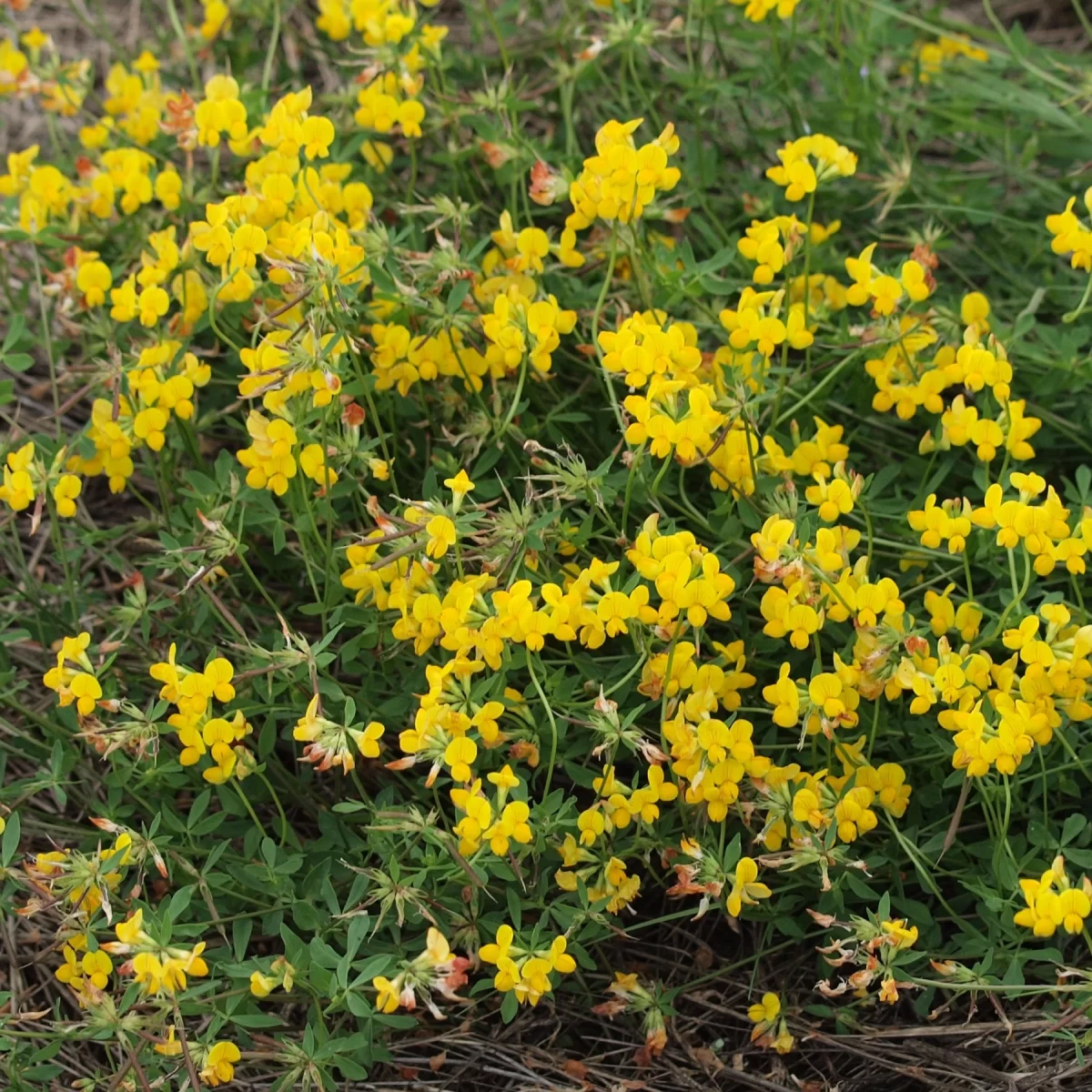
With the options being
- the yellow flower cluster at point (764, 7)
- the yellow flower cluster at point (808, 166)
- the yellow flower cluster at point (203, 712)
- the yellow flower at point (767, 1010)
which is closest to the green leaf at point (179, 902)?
the yellow flower cluster at point (203, 712)

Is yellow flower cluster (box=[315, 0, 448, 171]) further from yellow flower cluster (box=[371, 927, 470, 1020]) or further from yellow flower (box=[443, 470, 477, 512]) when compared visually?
yellow flower cluster (box=[371, 927, 470, 1020])

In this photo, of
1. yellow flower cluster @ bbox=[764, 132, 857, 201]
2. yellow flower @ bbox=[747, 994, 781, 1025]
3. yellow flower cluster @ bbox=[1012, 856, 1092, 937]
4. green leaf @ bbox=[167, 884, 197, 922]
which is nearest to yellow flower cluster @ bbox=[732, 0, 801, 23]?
yellow flower cluster @ bbox=[764, 132, 857, 201]

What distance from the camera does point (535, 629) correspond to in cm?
203

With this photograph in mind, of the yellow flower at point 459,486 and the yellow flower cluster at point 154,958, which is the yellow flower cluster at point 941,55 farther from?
the yellow flower cluster at point 154,958

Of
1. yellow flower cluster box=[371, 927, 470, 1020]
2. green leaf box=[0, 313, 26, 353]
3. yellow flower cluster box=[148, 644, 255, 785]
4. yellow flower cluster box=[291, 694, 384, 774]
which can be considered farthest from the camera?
green leaf box=[0, 313, 26, 353]

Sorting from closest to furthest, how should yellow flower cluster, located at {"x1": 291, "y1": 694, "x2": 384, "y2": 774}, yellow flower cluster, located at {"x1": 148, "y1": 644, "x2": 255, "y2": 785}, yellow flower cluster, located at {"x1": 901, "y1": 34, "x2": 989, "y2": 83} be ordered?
yellow flower cluster, located at {"x1": 291, "y1": 694, "x2": 384, "y2": 774}
yellow flower cluster, located at {"x1": 148, "y1": 644, "x2": 255, "y2": 785}
yellow flower cluster, located at {"x1": 901, "y1": 34, "x2": 989, "y2": 83}

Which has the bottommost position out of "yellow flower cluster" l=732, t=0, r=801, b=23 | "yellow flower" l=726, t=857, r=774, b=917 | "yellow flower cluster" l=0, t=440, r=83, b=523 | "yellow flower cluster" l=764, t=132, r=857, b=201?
"yellow flower" l=726, t=857, r=774, b=917

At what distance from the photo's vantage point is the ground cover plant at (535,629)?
208cm

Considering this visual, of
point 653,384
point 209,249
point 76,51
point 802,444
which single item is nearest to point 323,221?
point 209,249

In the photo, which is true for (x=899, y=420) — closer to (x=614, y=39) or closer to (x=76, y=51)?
(x=614, y=39)

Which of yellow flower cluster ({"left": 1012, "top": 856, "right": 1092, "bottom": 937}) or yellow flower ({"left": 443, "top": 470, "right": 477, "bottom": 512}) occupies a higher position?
yellow flower ({"left": 443, "top": 470, "right": 477, "bottom": 512})

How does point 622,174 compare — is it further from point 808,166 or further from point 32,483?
point 32,483

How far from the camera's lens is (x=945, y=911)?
2.42 m

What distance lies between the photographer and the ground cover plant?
2.08 metres
